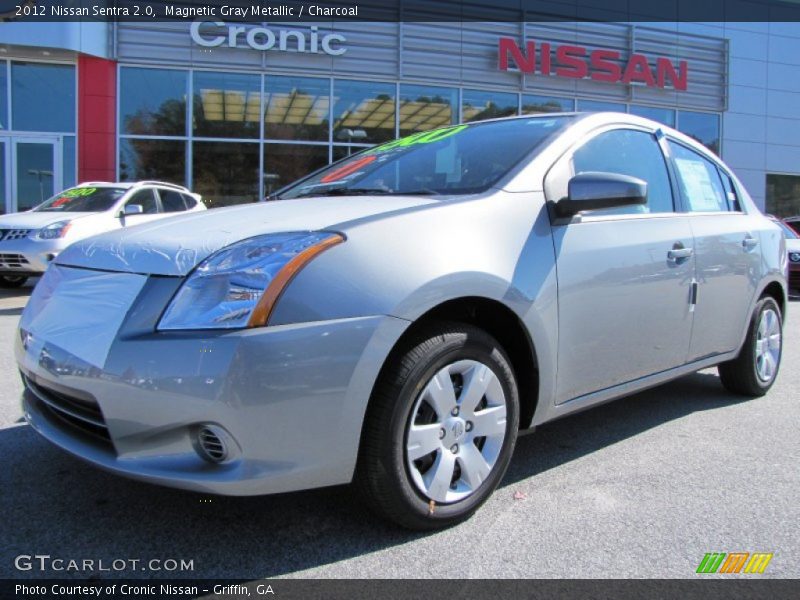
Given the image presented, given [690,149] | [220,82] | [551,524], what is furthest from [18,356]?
[220,82]

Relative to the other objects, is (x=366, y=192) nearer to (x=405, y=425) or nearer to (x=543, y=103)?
(x=405, y=425)

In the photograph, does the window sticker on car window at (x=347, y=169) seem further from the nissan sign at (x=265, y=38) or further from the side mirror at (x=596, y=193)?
the nissan sign at (x=265, y=38)

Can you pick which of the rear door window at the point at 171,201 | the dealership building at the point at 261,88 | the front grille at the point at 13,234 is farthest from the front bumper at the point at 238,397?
the dealership building at the point at 261,88

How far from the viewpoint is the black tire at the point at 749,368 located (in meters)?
4.07

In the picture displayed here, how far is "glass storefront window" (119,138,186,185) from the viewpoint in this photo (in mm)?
13883

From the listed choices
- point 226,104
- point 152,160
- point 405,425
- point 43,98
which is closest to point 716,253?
point 405,425

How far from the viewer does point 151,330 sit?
199 centimetres

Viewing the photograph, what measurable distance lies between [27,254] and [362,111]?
28.0ft

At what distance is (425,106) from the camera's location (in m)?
15.1

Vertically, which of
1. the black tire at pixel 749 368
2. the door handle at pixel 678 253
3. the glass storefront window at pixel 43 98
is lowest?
the black tire at pixel 749 368

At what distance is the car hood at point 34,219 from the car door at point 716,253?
7.30m

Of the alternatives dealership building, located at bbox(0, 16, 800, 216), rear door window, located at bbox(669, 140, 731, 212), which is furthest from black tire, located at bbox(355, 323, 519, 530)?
dealership building, located at bbox(0, 16, 800, 216)

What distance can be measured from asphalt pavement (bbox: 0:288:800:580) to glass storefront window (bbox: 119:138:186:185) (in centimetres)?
1152

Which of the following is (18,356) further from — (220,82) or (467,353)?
(220,82)
